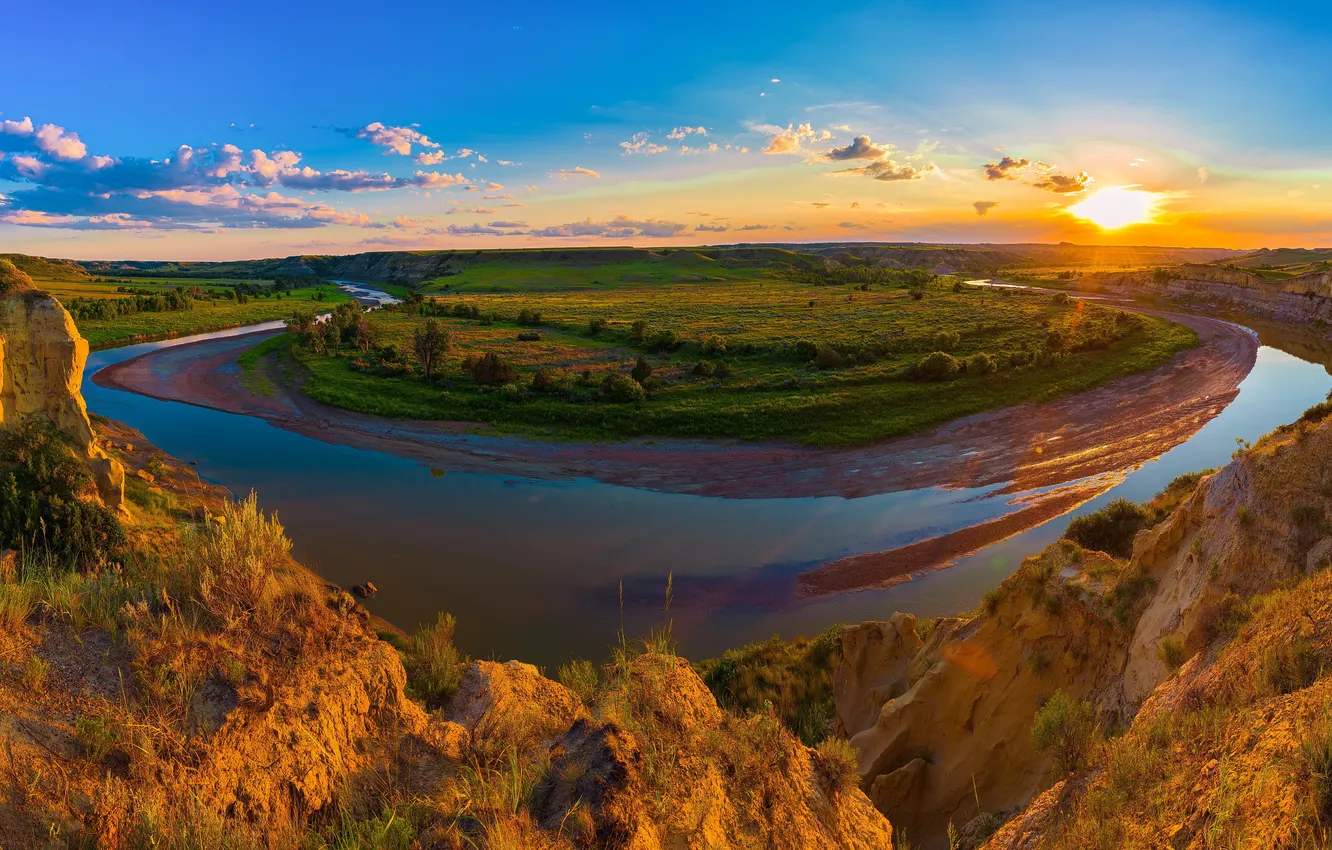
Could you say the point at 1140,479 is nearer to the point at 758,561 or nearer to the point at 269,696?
the point at 758,561

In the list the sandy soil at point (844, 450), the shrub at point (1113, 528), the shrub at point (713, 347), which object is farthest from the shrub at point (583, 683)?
the shrub at point (713, 347)

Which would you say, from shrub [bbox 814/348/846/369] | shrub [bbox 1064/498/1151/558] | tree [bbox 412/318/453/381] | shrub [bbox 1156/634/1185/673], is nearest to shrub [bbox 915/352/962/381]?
shrub [bbox 814/348/846/369]

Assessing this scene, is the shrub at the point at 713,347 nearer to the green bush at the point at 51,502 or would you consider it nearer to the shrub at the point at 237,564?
the green bush at the point at 51,502

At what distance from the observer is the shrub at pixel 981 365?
3931cm

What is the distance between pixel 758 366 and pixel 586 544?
26.5m

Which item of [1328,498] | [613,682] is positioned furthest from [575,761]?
[1328,498]

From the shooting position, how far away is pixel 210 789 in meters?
4.86

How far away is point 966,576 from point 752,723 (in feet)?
44.6

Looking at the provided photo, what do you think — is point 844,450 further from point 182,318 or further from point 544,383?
point 182,318

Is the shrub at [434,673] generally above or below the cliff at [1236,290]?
below

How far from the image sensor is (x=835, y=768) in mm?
6555

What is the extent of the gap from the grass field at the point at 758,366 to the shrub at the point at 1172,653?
22.2 meters

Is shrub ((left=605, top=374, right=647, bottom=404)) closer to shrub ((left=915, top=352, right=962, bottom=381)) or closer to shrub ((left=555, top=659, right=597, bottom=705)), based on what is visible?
shrub ((left=915, top=352, right=962, bottom=381))

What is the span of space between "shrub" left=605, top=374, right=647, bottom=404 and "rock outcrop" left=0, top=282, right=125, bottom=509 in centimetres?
2242
